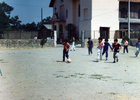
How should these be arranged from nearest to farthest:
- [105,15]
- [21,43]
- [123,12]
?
[21,43] < [105,15] < [123,12]

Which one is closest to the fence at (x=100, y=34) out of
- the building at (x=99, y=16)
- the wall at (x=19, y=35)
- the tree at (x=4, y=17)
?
the building at (x=99, y=16)

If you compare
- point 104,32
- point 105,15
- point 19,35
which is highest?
point 105,15

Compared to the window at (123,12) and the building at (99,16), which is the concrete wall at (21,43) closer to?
the building at (99,16)

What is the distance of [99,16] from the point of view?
124 ft

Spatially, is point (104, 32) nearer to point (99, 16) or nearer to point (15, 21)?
point (99, 16)

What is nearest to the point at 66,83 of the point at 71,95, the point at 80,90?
the point at 80,90

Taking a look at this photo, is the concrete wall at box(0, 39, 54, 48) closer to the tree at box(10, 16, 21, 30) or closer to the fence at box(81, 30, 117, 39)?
the fence at box(81, 30, 117, 39)

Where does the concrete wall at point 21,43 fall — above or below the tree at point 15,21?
below

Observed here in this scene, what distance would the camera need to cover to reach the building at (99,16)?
3728 cm

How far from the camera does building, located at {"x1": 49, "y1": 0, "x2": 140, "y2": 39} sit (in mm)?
37281

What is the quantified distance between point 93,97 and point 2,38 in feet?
84.2

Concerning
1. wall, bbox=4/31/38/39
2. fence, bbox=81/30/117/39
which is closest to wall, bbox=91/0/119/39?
fence, bbox=81/30/117/39

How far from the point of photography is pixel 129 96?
6.52 meters

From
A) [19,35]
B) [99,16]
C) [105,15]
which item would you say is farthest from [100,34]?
[19,35]
